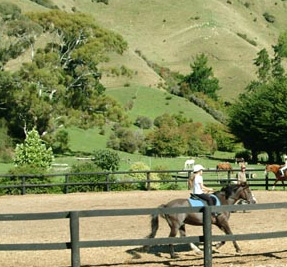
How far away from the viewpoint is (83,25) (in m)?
51.9

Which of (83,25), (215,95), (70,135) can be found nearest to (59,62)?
(83,25)

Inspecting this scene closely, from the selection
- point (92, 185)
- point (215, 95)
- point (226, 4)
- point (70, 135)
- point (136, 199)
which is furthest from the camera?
point (226, 4)

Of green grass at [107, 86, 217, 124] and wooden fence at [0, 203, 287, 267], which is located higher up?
green grass at [107, 86, 217, 124]

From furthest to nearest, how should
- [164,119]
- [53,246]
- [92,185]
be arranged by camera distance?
[164,119], [92,185], [53,246]

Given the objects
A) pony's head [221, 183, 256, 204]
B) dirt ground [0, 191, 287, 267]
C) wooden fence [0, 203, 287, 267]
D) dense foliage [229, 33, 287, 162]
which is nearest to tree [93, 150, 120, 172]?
dirt ground [0, 191, 287, 267]

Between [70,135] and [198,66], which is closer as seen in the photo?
[70,135]

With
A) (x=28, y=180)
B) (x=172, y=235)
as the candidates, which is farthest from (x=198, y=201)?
(x=28, y=180)

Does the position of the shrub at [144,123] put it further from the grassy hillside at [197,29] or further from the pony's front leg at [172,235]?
the pony's front leg at [172,235]

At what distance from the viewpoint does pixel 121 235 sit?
14242mm

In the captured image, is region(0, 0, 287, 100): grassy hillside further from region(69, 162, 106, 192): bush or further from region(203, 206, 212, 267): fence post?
region(203, 206, 212, 267): fence post

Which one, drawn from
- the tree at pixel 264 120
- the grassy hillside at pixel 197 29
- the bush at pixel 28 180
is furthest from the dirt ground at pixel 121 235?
the grassy hillside at pixel 197 29

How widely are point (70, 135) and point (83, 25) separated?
12.2m

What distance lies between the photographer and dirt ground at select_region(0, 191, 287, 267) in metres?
11.0

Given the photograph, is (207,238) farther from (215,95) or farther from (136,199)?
(215,95)
